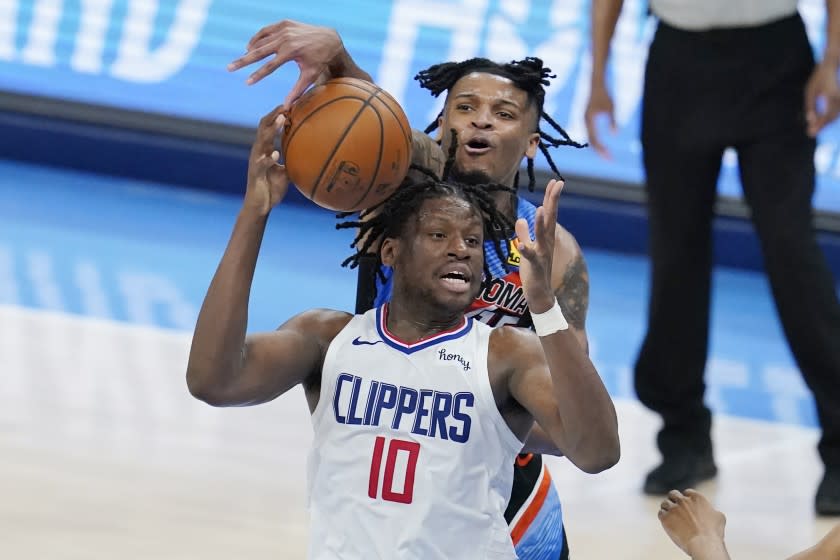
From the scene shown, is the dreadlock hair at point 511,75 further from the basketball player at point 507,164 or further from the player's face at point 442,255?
the player's face at point 442,255

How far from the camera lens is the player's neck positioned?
3567mm

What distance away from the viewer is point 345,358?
3561 millimetres

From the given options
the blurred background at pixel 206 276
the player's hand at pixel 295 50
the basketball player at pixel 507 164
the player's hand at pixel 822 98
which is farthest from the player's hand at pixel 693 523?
the player's hand at pixel 822 98

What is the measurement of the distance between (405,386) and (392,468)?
0.18 metres

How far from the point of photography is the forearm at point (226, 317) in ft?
11.1

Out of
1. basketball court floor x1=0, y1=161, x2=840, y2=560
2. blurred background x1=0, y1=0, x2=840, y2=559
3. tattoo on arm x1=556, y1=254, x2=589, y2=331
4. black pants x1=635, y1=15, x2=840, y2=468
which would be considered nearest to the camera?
tattoo on arm x1=556, y1=254, x2=589, y2=331

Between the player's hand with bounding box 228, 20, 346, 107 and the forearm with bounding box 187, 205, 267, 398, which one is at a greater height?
the player's hand with bounding box 228, 20, 346, 107

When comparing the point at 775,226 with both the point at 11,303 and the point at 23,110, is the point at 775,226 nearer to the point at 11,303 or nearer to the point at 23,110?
the point at 11,303

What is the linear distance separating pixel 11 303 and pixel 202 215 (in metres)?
2.41

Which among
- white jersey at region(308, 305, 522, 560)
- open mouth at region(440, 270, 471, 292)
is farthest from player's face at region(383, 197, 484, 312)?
white jersey at region(308, 305, 522, 560)

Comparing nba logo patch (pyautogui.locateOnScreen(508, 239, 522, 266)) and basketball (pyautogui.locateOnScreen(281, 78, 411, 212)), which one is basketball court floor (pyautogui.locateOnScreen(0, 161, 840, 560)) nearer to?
nba logo patch (pyautogui.locateOnScreen(508, 239, 522, 266))

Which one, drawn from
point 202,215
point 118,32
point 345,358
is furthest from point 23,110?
point 345,358

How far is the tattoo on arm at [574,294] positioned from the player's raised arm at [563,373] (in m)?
0.94

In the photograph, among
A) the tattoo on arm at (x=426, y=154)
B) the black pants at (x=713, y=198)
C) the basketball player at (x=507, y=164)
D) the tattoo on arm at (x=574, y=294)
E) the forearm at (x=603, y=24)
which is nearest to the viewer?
the tattoo on arm at (x=426, y=154)
